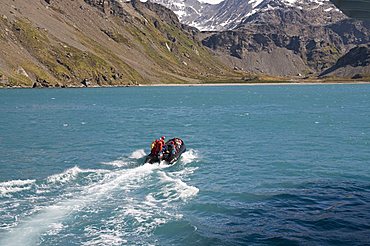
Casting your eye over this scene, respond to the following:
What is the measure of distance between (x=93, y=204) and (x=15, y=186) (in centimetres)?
981

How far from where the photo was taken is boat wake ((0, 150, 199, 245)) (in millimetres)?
27939

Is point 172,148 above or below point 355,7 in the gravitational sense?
below

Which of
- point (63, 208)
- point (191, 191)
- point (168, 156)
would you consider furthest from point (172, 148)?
point (63, 208)

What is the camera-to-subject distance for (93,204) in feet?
112

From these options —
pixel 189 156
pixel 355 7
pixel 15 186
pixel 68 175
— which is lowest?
pixel 189 156

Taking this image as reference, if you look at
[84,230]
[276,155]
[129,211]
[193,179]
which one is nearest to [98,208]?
[129,211]

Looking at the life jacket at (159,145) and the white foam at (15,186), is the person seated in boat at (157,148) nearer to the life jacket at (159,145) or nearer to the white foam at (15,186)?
the life jacket at (159,145)

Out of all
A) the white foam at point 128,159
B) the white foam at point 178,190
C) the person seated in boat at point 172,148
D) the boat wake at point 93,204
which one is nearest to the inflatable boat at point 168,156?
the person seated in boat at point 172,148

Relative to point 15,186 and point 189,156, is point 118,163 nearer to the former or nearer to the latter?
point 189,156

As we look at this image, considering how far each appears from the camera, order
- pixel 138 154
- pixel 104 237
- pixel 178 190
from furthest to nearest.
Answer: pixel 138 154, pixel 178 190, pixel 104 237

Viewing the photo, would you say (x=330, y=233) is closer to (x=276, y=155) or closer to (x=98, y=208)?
(x=98, y=208)

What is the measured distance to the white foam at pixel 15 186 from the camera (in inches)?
1492

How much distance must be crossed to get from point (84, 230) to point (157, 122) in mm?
74128

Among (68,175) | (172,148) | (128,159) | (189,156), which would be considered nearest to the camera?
(68,175)
